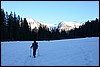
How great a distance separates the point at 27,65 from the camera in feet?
53.9

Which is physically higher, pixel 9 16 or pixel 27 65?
pixel 9 16

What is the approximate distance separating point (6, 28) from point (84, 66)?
83.1 meters

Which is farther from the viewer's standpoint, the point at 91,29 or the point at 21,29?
the point at 91,29

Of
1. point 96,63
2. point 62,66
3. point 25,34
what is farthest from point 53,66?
point 25,34

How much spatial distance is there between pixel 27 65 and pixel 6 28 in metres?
81.0

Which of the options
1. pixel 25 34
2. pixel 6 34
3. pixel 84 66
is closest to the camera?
pixel 84 66

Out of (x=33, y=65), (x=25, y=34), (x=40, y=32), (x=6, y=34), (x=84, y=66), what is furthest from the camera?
(x=40, y=32)

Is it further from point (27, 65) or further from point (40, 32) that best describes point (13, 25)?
point (27, 65)

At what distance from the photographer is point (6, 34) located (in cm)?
9338

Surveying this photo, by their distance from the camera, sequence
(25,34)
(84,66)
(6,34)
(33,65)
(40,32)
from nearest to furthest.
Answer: (84,66), (33,65), (6,34), (25,34), (40,32)

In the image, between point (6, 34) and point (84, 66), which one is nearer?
point (84, 66)

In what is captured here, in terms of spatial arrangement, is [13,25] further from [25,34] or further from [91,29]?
[91,29]

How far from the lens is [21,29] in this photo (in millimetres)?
105562

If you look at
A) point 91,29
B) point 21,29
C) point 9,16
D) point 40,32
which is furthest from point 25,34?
point 91,29
